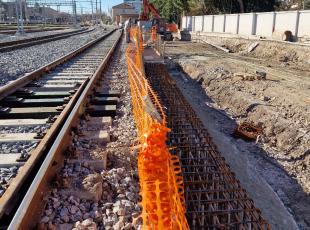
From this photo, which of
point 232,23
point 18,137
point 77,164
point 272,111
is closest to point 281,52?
point 272,111

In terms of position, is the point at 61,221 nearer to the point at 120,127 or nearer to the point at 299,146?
the point at 120,127

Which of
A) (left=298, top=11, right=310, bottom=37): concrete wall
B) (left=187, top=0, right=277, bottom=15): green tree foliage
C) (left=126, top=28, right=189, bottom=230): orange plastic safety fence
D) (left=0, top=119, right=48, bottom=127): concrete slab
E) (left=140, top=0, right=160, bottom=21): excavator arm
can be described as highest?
(left=187, top=0, right=277, bottom=15): green tree foliage

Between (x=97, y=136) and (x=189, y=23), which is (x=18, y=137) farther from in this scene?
(x=189, y=23)

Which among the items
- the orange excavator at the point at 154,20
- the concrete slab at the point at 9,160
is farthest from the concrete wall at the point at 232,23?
the concrete slab at the point at 9,160

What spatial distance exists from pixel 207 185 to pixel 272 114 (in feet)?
16.4

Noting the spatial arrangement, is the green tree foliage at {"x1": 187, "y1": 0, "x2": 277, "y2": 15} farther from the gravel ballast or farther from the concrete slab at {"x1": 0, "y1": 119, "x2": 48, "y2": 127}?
the gravel ballast

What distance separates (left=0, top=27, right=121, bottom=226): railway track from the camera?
137 inches

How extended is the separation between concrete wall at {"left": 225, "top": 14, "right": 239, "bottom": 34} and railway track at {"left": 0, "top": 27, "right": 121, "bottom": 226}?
74.5 ft

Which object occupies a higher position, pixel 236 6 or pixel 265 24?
pixel 236 6

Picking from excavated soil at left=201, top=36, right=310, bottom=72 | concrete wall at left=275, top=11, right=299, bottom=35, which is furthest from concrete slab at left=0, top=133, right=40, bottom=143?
concrete wall at left=275, top=11, right=299, bottom=35

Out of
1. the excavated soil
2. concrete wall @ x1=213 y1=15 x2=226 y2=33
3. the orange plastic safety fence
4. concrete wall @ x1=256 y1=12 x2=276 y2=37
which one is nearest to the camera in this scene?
the orange plastic safety fence

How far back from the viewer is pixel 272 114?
30.1ft

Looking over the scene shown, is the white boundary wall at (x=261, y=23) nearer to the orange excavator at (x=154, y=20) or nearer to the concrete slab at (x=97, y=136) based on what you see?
the orange excavator at (x=154, y=20)

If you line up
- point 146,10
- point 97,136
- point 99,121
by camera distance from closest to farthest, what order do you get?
point 97,136, point 99,121, point 146,10
